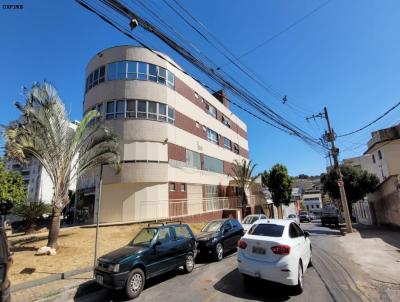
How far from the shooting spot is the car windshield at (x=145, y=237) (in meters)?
7.65

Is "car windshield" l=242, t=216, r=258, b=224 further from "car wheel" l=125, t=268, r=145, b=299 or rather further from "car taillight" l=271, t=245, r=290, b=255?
"car wheel" l=125, t=268, r=145, b=299

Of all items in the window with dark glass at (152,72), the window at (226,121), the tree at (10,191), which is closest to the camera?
the window with dark glass at (152,72)

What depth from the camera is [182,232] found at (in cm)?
910

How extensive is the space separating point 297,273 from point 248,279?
1489 mm

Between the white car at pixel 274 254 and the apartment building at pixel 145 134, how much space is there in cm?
1045

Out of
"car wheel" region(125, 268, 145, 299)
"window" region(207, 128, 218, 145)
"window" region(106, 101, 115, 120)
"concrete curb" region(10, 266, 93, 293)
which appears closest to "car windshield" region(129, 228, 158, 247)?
"car wheel" region(125, 268, 145, 299)

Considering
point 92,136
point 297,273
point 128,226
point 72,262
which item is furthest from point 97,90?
point 297,273

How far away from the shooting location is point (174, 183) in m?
20.1

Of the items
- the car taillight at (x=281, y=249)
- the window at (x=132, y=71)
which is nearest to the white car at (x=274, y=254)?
the car taillight at (x=281, y=249)

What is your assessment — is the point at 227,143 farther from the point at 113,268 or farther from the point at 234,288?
the point at 113,268

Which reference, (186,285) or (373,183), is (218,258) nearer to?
(186,285)

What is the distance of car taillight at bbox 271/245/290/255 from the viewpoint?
6.18 metres

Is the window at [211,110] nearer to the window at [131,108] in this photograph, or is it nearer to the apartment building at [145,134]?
the apartment building at [145,134]

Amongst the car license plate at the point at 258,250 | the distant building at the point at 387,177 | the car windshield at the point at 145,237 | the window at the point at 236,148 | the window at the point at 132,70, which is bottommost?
the car license plate at the point at 258,250
